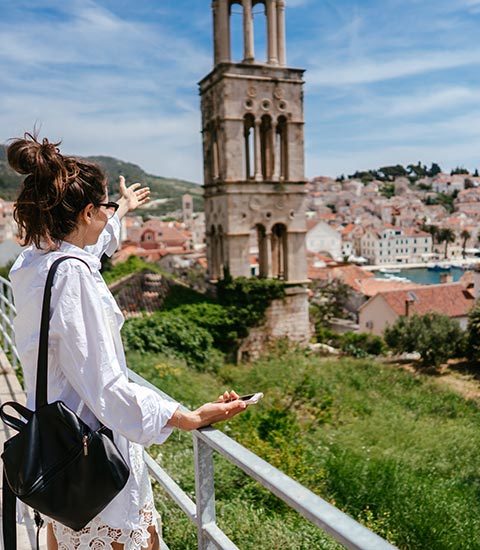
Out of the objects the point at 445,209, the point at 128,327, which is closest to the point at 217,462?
the point at 128,327

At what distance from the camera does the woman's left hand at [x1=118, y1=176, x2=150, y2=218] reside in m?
2.87

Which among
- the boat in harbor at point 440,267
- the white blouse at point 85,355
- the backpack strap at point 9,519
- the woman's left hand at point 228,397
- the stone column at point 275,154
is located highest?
the stone column at point 275,154

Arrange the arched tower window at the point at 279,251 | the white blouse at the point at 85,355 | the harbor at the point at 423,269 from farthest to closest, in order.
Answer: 1. the harbor at the point at 423,269
2. the arched tower window at the point at 279,251
3. the white blouse at the point at 85,355

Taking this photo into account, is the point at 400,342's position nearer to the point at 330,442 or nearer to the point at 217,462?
the point at 330,442

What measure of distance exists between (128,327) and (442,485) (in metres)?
10.1

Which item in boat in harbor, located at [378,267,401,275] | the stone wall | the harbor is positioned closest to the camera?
the stone wall

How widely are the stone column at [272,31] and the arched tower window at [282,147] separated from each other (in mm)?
2107

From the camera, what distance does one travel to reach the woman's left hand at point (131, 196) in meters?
2.87

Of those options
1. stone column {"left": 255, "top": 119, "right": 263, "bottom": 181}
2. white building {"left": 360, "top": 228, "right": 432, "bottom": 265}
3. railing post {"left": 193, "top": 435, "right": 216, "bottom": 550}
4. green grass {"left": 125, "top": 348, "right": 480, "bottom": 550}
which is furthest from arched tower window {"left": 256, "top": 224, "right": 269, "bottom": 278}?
white building {"left": 360, "top": 228, "right": 432, "bottom": 265}

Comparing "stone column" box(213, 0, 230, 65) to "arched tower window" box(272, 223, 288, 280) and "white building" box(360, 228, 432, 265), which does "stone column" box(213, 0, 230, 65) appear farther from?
"white building" box(360, 228, 432, 265)

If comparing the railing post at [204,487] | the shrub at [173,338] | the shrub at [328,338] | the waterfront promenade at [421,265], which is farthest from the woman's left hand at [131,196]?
the waterfront promenade at [421,265]

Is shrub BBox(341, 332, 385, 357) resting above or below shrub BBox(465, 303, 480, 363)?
below

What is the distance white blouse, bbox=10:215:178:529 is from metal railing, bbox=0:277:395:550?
0.19 metres

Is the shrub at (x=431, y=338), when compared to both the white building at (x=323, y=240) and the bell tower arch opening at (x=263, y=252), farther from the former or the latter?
the white building at (x=323, y=240)
